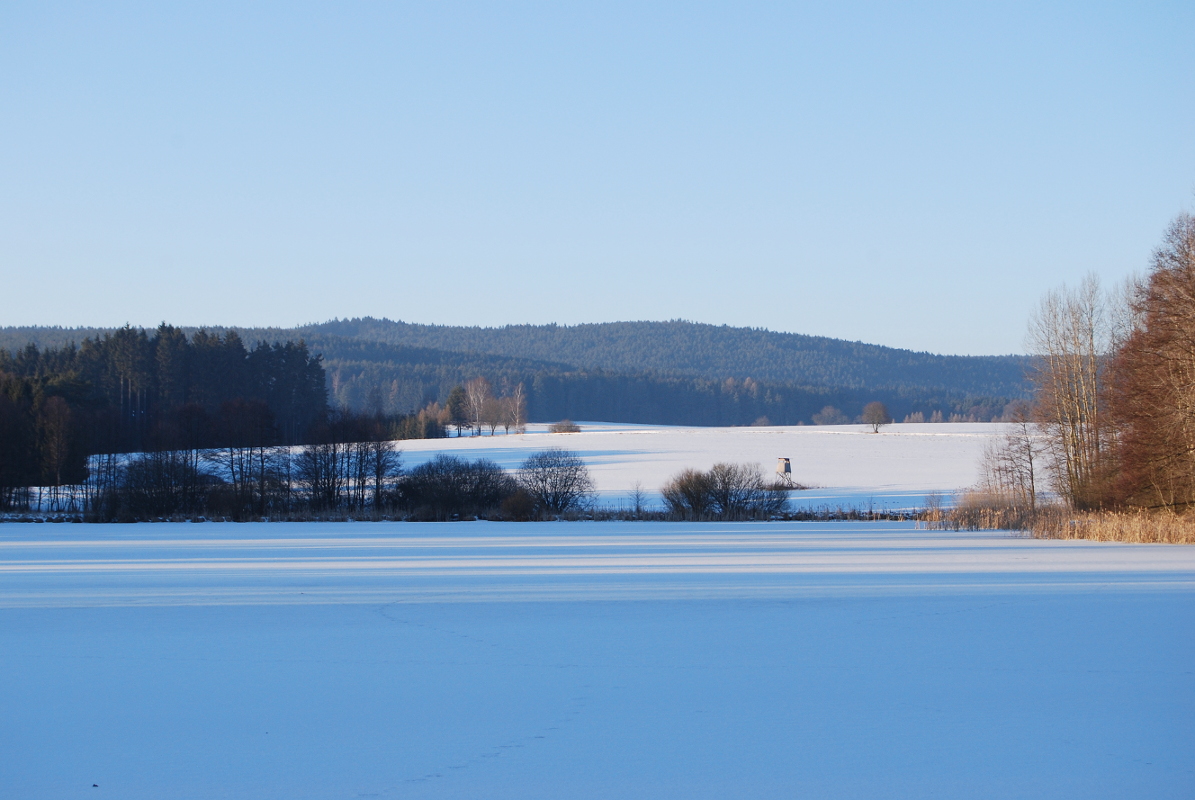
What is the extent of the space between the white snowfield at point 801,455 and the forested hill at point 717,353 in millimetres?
87308

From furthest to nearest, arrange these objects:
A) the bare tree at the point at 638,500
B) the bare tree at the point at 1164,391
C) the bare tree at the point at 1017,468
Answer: the bare tree at the point at 1017,468 < the bare tree at the point at 638,500 < the bare tree at the point at 1164,391

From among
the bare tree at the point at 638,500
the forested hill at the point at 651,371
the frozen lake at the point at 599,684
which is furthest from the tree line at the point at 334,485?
the forested hill at the point at 651,371

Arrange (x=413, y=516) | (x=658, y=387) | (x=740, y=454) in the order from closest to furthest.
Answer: (x=413, y=516)
(x=740, y=454)
(x=658, y=387)

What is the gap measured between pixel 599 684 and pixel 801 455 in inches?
2057

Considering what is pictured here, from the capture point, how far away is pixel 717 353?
604 feet

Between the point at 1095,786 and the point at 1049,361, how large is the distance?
3160 centimetres

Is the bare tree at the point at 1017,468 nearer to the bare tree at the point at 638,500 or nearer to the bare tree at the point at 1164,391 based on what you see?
the bare tree at the point at 1164,391

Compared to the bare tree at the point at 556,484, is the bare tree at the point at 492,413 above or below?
above

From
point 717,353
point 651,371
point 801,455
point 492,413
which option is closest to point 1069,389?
point 801,455

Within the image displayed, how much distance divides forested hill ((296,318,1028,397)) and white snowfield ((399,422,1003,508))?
87308mm

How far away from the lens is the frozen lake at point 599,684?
474cm

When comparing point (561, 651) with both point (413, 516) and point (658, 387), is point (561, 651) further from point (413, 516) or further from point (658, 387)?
point (658, 387)

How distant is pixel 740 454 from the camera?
189ft

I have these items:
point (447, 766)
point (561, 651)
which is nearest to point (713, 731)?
point (447, 766)
